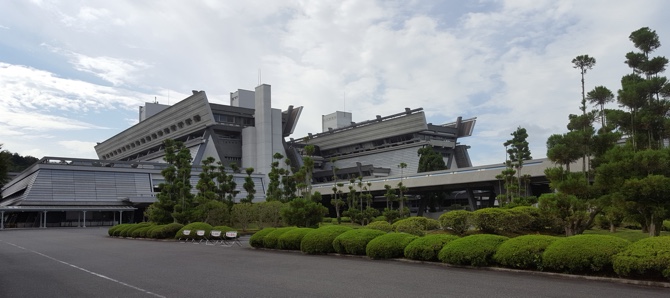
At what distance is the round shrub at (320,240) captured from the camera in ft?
59.1

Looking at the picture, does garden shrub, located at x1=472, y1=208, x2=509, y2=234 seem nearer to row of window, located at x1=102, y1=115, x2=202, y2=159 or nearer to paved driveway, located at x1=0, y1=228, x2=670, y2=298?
paved driveway, located at x1=0, y1=228, x2=670, y2=298

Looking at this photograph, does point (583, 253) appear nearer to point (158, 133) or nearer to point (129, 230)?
point (129, 230)

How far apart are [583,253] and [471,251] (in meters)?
2.83

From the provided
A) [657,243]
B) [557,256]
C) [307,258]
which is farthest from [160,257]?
[657,243]

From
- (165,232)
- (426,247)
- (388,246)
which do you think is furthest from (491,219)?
(165,232)

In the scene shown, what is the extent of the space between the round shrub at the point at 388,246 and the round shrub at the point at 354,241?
655mm

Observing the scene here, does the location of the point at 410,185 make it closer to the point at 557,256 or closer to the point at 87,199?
the point at 87,199

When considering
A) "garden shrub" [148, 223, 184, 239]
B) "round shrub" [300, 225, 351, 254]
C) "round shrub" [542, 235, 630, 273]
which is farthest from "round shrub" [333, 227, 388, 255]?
"garden shrub" [148, 223, 184, 239]

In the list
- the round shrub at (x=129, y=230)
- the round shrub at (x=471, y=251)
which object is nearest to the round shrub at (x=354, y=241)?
the round shrub at (x=471, y=251)

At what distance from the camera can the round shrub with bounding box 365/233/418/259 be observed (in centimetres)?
1566

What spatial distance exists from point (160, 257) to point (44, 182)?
48809 mm

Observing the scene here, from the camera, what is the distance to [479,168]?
4703 cm

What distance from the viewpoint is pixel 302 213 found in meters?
27.5

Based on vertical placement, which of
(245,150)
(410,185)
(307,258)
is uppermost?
(245,150)
